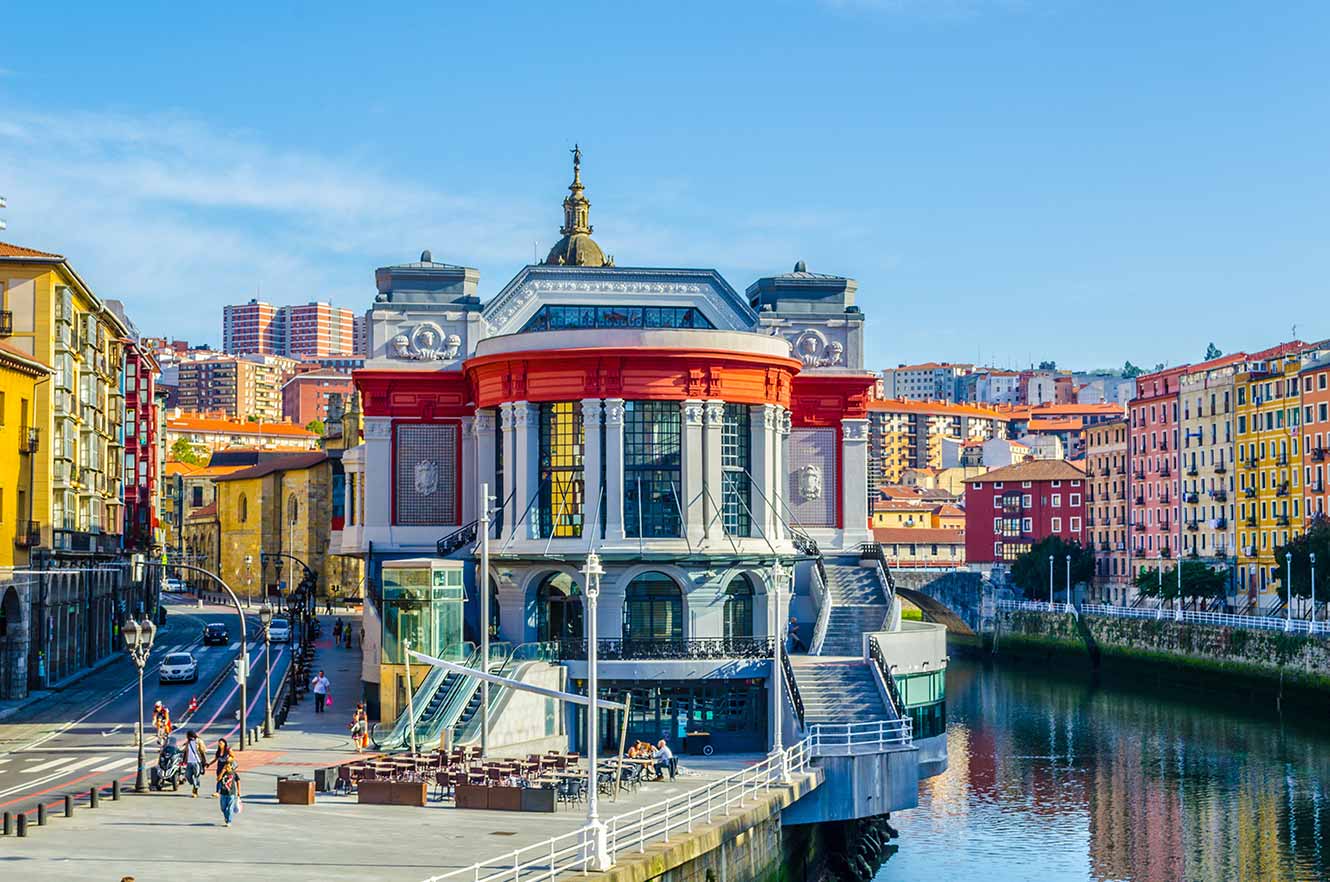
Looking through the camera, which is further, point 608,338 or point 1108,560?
point 1108,560

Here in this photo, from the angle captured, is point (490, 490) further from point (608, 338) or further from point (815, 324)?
point (815, 324)

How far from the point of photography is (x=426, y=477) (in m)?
66.8

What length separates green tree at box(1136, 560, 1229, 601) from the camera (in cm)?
12506

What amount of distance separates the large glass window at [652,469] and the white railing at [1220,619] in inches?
1874

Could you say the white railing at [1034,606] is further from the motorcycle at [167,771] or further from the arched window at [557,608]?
the motorcycle at [167,771]

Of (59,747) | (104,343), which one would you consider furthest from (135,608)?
(59,747)

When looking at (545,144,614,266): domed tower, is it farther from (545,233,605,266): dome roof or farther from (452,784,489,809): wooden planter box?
(452,784,489,809): wooden planter box

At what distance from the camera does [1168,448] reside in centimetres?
14412

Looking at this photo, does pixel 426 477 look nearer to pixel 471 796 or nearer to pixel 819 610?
pixel 819 610

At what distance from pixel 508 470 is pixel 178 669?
1989 centimetres

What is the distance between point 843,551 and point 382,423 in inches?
686

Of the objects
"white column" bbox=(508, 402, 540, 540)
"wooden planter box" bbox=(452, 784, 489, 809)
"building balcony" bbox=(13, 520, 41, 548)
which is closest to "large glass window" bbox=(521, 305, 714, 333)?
"white column" bbox=(508, 402, 540, 540)

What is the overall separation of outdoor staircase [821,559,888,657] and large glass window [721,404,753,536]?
4.27 metres

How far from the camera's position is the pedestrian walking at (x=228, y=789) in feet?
122
